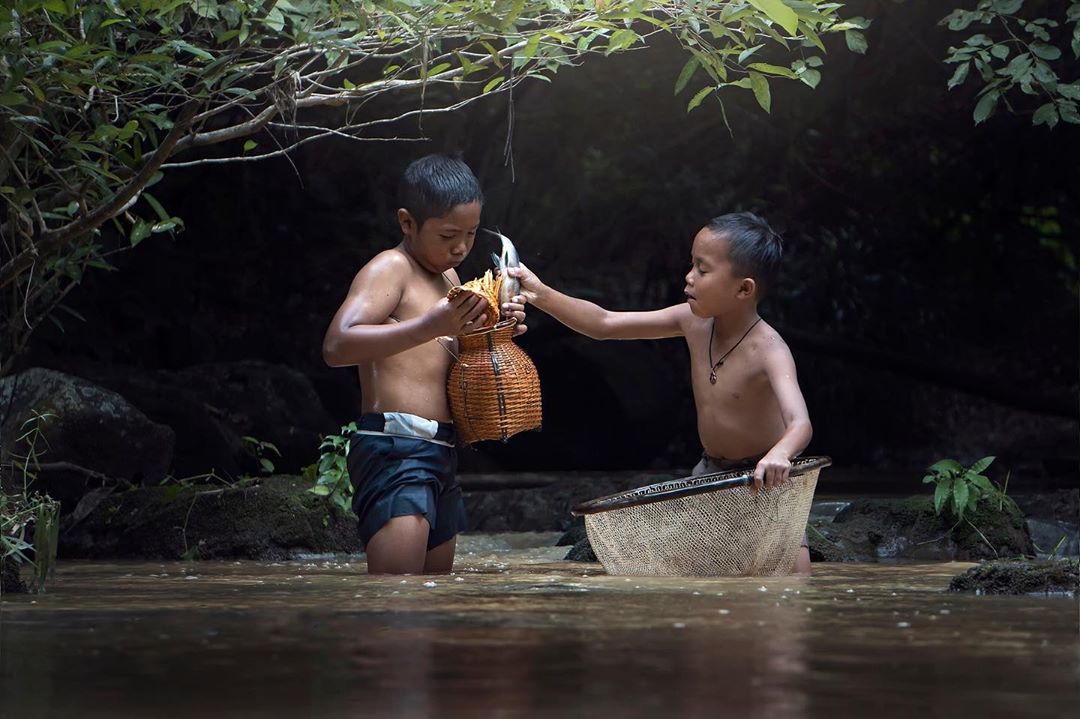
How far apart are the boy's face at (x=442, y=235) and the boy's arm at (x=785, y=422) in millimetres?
1015

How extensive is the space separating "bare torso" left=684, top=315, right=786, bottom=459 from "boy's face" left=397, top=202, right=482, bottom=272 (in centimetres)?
93

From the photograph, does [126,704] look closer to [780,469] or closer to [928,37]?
[780,469]

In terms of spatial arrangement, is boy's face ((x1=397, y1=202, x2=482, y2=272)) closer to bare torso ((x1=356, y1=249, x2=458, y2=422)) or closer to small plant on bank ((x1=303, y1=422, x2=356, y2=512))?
bare torso ((x1=356, y1=249, x2=458, y2=422))

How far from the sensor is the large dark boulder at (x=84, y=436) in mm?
6484

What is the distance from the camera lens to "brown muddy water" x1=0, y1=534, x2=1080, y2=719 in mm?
2145

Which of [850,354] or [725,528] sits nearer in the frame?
[725,528]

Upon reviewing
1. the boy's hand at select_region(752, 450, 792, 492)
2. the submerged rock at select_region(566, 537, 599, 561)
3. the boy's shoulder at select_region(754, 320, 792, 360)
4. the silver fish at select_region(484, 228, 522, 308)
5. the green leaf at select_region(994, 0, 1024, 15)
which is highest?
the green leaf at select_region(994, 0, 1024, 15)

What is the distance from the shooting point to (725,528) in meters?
4.38

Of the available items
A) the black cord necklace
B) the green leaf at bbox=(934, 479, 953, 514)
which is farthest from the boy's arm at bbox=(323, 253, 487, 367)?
the green leaf at bbox=(934, 479, 953, 514)

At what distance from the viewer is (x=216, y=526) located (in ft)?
19.9

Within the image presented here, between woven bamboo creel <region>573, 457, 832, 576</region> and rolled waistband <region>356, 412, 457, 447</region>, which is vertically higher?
rolled waistband <region>356, 412, 457, 447</region>

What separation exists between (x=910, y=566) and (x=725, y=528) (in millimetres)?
939

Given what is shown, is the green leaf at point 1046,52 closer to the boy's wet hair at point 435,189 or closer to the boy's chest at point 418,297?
the boy's wet hair at point 435,189

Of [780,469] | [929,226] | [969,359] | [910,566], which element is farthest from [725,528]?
[969,359]
